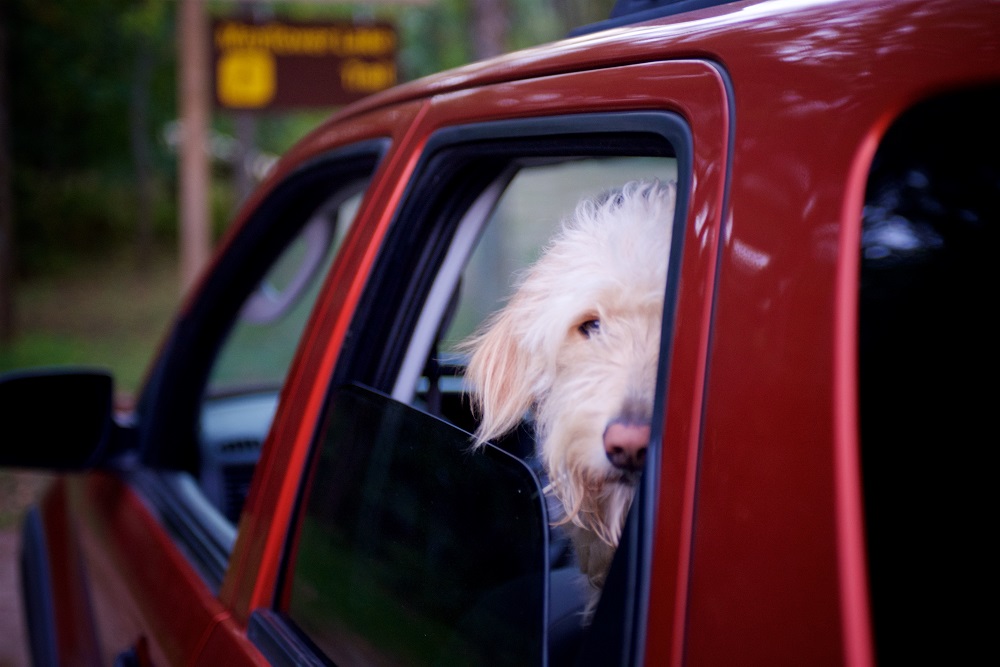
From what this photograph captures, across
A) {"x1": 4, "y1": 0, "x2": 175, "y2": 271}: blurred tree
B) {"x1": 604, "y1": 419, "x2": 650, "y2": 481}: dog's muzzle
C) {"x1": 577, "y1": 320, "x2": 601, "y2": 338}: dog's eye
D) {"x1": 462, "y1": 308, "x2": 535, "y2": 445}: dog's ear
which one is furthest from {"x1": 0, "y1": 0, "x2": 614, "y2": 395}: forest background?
{"x1": 604, "y1": 419, "x2": 650, "y2": 481}: dog's muzzle

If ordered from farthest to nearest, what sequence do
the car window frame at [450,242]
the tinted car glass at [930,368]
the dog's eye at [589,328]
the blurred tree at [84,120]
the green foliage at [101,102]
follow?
the blurred tree at [84,120] → the green foliage at [101,102] → the dog's eye at [589,328] → the car window frame at [450,242] → the tinted car glass at [930,368]

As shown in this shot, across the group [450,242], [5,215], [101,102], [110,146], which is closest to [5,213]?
[5,215]

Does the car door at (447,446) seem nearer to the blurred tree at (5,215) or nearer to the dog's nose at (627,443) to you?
the dog's nose at (627,443)

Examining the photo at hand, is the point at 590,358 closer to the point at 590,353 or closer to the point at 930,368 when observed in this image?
the point at 590,353

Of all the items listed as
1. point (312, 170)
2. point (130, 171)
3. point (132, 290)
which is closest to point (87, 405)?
point (312, 170)

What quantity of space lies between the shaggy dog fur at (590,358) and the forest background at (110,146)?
11023mm

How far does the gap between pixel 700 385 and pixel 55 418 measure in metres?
1.97

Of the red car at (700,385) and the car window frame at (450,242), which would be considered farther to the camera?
the car window frame at (450,242)

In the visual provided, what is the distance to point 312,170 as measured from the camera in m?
1.96

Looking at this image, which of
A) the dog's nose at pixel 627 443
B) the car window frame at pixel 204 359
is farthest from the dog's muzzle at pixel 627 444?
the car window frame at pixel 204 359

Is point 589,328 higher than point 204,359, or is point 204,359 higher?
point 589,328

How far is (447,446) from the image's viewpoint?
1.19 metres

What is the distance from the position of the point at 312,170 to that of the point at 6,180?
1063 centimetres

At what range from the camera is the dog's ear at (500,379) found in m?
1.30
